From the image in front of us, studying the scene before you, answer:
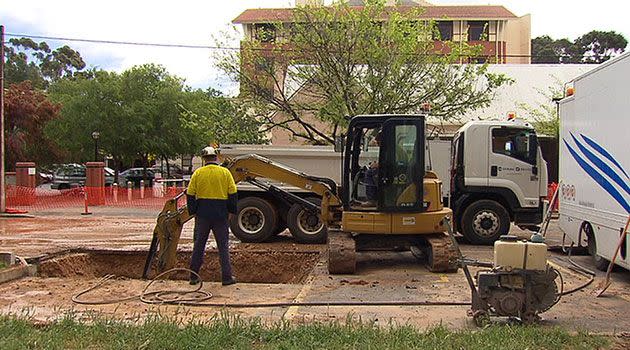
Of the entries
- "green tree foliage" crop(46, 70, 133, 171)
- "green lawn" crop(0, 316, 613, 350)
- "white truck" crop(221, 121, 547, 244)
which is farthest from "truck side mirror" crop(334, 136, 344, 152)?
"green tree foliage" crop(46, 70, 133, 171)

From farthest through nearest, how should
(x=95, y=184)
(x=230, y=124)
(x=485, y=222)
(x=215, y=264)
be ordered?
(x=95, y=184) < (x=230, y=124) < (x=485, y=222) < (x=215, y=264)

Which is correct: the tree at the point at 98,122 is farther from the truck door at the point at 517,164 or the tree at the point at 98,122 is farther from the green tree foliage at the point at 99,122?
the truck door at the point at 517,164

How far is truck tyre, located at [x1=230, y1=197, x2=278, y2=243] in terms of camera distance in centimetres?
1527

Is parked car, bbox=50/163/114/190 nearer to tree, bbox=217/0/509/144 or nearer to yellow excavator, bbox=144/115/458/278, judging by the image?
tree, bbox=217/0/509/144

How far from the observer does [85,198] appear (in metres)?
25.4

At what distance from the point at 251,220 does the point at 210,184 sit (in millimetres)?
5484

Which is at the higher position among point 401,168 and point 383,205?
point 401,168

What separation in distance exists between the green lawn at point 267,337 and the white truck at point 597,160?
3.62 m

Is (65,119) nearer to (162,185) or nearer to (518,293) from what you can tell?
(162,185)

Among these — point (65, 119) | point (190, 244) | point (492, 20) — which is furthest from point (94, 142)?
point (492, 20)

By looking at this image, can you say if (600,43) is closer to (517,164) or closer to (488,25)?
(488,25)

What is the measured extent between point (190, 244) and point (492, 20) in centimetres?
5273

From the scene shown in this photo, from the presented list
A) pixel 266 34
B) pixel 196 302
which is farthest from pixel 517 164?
pixel 266 34

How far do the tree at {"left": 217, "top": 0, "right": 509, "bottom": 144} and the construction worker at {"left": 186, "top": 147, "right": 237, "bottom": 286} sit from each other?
12765mm
